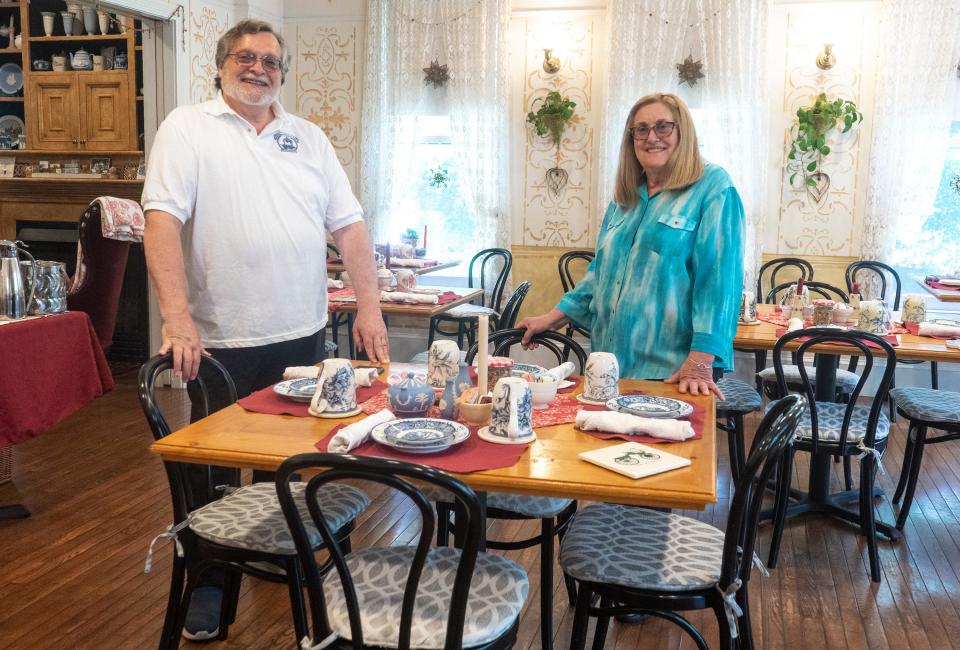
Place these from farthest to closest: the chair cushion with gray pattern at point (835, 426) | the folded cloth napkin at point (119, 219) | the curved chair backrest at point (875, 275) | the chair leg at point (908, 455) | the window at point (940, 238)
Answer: the window at point (940, 238), the curved chair backrest at point (875, 275), the folded cloth napkin at point (119, 219), the chair leg at point (908, 455), the chair cushion with gray pattern at point (835, 426)

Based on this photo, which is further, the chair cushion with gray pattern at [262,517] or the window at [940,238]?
the window at [940,238]

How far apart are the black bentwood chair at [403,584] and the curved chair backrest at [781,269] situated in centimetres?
438

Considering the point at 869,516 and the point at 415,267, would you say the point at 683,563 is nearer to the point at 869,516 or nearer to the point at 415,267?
the point at 869,516

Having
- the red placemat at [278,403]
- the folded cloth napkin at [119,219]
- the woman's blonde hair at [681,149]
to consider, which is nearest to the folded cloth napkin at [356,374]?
the red placemat at [278,403]

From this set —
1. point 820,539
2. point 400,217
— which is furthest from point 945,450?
point 400,217

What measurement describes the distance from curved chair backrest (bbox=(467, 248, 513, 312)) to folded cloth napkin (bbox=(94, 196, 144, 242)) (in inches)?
91.4

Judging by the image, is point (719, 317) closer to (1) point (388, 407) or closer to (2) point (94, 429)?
(1) point (388, 407)

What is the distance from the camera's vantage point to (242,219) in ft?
8.28

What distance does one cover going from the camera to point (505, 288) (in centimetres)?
633

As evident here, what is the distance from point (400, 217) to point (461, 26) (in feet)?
4.73

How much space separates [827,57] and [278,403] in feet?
15.8

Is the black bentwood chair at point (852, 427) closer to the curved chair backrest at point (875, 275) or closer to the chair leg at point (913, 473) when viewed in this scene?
the chair leg at point (913, 473)

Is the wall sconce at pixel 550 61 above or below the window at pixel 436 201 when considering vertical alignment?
above

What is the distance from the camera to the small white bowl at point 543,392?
2123 mm
